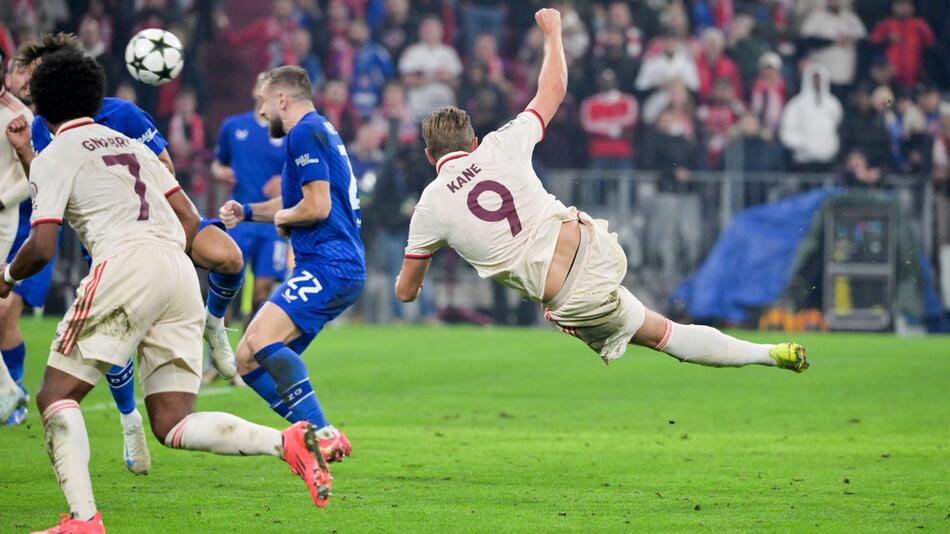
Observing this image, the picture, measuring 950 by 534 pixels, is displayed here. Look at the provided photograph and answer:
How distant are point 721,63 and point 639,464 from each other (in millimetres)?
14286

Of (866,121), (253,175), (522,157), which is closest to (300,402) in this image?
(522,157)

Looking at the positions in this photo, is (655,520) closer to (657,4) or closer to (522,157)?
(522,157)

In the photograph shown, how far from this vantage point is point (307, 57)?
73.9 feet

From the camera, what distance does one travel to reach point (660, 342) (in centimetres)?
829

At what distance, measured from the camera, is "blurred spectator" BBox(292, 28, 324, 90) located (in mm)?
22234

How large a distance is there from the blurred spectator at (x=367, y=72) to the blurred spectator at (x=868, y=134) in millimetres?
6978

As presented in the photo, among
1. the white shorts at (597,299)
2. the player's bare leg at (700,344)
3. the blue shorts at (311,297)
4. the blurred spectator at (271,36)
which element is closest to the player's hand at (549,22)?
the white shorts at (597,299)

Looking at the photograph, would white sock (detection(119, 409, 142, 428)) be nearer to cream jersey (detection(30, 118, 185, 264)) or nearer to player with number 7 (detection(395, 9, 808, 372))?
player with number 7 (detection(395, 9, 808, 372))

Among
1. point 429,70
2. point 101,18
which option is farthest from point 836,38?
point 101,18

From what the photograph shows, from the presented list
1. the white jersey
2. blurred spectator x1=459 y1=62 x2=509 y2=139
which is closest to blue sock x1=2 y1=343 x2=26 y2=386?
the white jersey

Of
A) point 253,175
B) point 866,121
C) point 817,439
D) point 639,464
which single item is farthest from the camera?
point 866,121

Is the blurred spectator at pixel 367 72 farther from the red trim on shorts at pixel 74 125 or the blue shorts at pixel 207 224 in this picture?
the red trim on shorts at pixel 74 125

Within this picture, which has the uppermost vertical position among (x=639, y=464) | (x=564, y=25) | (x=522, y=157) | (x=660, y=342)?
(x=564, y=25)

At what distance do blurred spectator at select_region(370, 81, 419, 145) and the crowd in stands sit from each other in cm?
3
